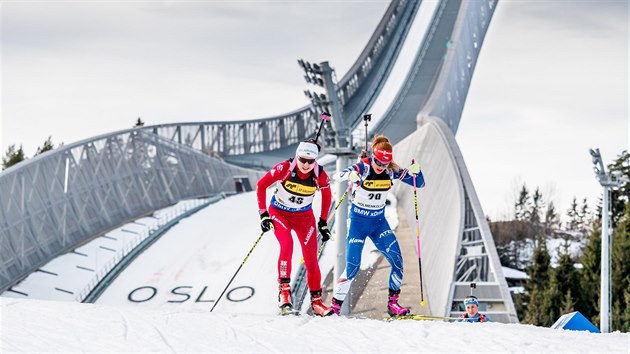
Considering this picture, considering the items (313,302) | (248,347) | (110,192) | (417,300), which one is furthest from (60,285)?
(248,347)

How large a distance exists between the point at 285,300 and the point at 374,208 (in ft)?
4.70

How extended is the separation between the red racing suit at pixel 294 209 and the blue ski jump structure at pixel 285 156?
583 cm

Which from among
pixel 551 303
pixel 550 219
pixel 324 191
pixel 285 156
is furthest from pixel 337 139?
pixel 550 219

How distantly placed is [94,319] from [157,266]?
23.5 metres

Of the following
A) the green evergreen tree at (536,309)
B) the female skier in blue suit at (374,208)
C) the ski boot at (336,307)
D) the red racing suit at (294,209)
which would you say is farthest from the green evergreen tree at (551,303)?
the red racing suit at (294,209)

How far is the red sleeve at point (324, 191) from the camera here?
10.2 meters

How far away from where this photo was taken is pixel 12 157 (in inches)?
2702

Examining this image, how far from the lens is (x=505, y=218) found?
80.9m

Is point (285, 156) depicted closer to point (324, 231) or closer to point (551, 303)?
point (551, 303)

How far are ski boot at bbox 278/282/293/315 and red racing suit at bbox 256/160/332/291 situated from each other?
0.11 metres

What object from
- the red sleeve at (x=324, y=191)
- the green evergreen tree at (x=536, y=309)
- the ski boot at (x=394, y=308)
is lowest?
the green evergreen tree at (x=536, y=309)

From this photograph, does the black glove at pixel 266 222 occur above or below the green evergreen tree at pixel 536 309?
above

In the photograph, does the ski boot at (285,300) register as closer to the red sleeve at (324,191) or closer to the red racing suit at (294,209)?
the red racing suit at (294,209)

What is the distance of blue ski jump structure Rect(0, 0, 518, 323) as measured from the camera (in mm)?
23203
